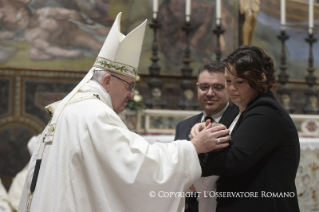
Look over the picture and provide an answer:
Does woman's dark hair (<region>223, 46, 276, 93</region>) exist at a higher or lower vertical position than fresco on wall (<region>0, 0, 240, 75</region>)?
lower

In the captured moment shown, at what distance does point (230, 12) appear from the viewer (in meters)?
7.61

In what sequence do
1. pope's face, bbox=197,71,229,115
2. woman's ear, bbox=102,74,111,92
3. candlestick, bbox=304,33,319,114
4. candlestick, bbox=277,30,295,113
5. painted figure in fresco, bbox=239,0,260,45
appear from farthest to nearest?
painted figure in fresco, bbox=239,0,260,45, candlestick, bbox=304,33,319,114, candlestick, bbox=277,30,295,113, pope's face, bbox=197,71,229,115, woman's ear, bbox=102,74,111,92

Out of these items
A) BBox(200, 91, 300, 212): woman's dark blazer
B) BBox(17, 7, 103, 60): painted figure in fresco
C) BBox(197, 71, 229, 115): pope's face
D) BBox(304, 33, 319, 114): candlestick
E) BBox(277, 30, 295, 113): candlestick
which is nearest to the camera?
BBox(200, 91, 300, 212): woman's dark blazer

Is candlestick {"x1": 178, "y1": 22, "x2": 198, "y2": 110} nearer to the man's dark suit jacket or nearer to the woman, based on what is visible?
the man's dark suit jacket

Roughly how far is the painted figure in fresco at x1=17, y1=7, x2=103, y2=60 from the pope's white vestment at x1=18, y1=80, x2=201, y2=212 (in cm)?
431

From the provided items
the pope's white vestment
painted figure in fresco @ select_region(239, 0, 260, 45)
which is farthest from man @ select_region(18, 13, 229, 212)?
painted figure in fresco @ select_region(239, 0, 260, 45)

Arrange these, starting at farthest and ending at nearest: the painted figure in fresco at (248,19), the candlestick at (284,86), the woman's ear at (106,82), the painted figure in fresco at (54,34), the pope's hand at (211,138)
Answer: the painted figure in fresco at (248,19) < the candlestick at (284,86) < the painted figure in fresco at (54,34) < the woman's ear at (106,82) < the pope's hand at (211,138)

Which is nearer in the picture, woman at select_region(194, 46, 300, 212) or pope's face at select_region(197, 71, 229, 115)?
woman at select_region(194, 46, 300, 212)

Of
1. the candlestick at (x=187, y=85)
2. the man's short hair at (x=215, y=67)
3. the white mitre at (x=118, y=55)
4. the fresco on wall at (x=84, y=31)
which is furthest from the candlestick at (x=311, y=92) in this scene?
the white mitre at (x=118, y=55)

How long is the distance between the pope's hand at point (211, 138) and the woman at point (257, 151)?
0.14 ft

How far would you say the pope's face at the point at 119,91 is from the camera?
9.96ft

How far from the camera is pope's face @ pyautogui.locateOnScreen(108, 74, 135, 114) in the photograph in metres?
3.04

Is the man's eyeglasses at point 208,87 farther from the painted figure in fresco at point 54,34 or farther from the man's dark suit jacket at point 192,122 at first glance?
the painted figure in fresco at point 54,34

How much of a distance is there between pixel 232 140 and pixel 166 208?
0.56 meters
